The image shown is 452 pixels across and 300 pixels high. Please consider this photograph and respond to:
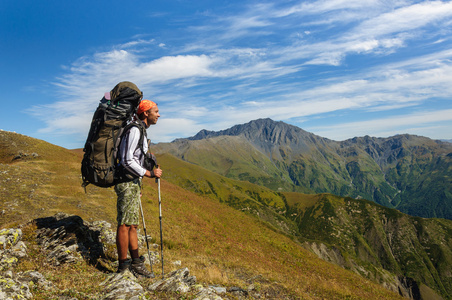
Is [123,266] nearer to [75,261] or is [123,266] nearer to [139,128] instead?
[75,261]

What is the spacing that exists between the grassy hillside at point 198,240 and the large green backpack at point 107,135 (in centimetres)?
314

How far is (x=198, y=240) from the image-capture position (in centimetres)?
1823

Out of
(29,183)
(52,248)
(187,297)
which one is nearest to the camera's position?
(187,297)

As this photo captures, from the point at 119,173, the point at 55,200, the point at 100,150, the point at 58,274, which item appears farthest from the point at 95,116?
the point at 55,200

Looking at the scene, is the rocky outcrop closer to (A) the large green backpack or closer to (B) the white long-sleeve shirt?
(A) the large green backpack

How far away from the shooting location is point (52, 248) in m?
8.95

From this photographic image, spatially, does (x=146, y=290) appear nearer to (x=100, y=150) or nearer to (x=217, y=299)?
(x=217, y=299)

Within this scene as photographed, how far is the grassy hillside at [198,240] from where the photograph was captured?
36.8 feet

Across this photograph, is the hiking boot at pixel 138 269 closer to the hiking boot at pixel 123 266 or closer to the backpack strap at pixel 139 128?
the hiking boot at pixel 123 266

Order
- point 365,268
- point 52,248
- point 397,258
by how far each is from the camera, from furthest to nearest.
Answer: point 397,258 → point 365,268 → point 52,248

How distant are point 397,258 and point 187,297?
24109 centimetres

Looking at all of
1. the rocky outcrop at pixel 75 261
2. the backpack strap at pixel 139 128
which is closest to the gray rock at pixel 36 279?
the rocky outcrop at pixel 75 261

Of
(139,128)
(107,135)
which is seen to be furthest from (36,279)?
(139,128)

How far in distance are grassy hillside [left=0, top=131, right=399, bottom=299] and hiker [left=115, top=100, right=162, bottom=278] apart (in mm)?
1144
